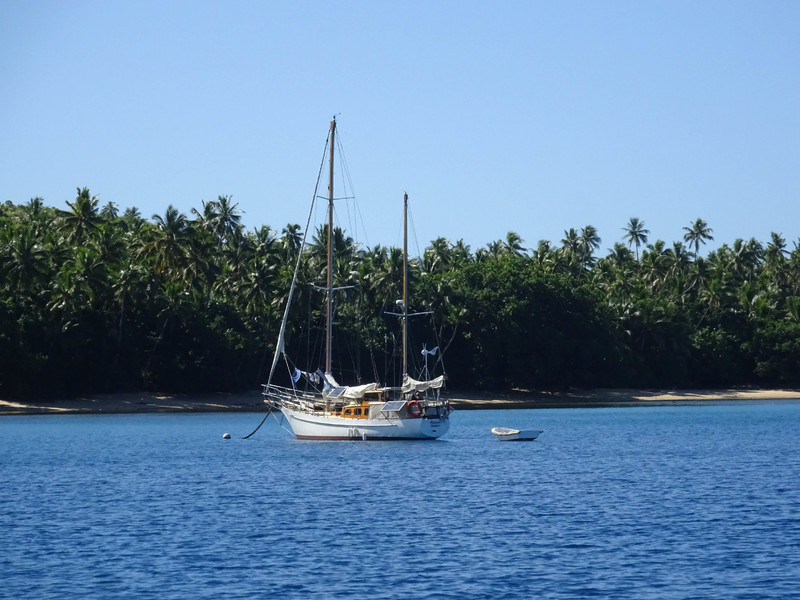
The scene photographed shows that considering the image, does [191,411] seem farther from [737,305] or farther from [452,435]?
[737,305]

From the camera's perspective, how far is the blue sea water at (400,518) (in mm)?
27828

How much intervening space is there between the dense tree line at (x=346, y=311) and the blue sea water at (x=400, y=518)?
98.5ft

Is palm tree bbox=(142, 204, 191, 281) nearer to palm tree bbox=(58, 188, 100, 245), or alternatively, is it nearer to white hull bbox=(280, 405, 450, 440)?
palm tree bbox=(58, 188, 100, 245)

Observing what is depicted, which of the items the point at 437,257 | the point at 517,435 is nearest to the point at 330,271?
the point at 517,435

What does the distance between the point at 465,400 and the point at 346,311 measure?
16458 mm

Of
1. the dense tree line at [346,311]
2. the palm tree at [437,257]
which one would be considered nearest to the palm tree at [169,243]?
the dense tree line at [346,311]

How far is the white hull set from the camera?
64625 millimetres

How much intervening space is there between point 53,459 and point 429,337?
207 ft

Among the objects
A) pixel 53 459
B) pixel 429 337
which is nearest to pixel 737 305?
pixel 429 337

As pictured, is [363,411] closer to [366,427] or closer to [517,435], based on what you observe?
[366,427]

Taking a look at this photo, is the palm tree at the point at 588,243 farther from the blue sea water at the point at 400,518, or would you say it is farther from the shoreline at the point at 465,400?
the blue sea water at the point at 400,518

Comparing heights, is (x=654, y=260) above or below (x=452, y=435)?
above

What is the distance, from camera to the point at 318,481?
49.5m

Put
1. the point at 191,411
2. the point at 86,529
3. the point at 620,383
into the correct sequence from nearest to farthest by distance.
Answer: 1. the point at 86,529
2. the point at 191,411
3. the point at 620,383
